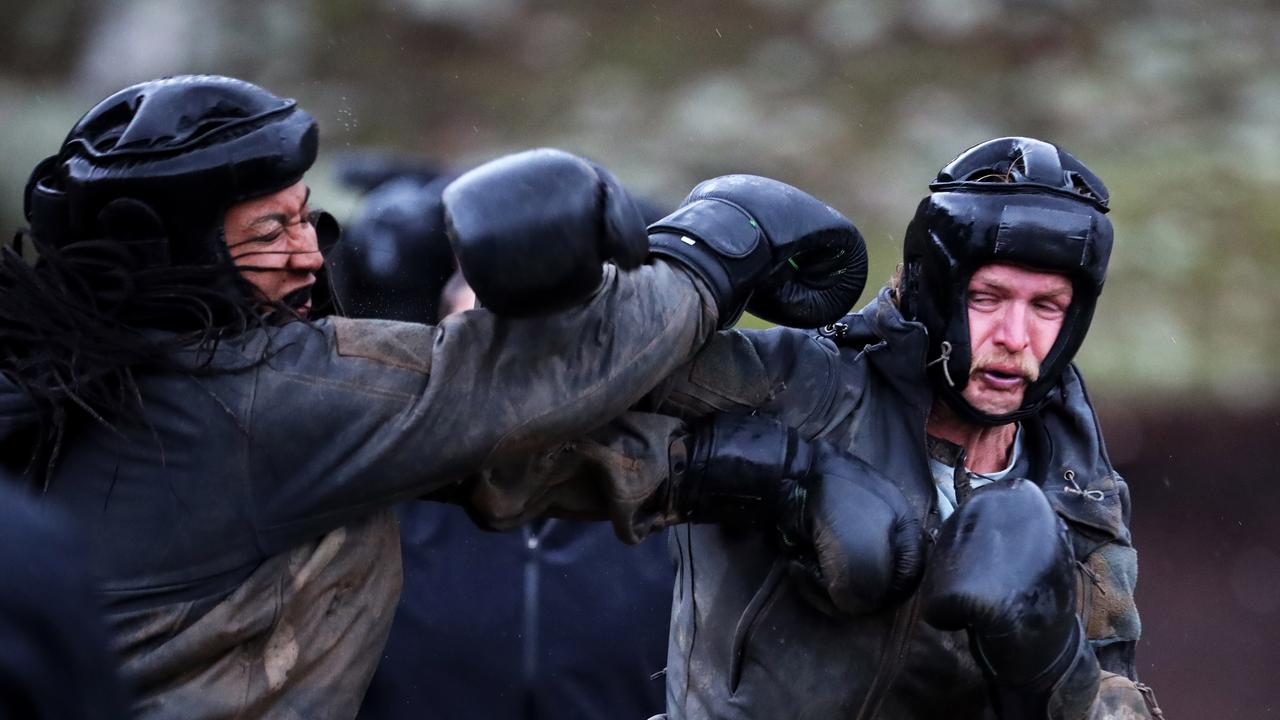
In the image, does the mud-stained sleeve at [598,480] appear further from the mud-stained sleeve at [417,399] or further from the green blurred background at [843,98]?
the green blurred background at [843,98]

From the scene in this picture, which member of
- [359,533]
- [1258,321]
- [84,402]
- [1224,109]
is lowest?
[1258,321]

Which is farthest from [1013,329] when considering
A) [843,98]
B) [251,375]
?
[843,98]

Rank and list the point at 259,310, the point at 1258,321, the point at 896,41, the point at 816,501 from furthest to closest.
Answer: the point at 896,41
the point at 1258,321
the point at 816,501
the point at 259,310

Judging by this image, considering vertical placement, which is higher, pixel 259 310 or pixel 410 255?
pixel 259 310

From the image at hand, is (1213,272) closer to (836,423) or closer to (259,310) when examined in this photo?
(836,423)

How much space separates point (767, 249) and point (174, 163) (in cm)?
117

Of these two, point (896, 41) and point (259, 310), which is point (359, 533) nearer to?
point (259, 310)

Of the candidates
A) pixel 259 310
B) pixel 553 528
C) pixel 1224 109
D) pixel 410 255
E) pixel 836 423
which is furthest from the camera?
pixel 1224 109

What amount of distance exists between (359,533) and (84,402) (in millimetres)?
556

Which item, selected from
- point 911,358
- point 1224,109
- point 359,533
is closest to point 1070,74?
point 1224,109

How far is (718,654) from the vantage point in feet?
11.8

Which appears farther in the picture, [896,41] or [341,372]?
[896,41]

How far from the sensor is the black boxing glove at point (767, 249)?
334cm

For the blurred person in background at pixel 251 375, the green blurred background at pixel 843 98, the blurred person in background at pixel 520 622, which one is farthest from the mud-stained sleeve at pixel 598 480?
the green blurred background at pixel 843 98
